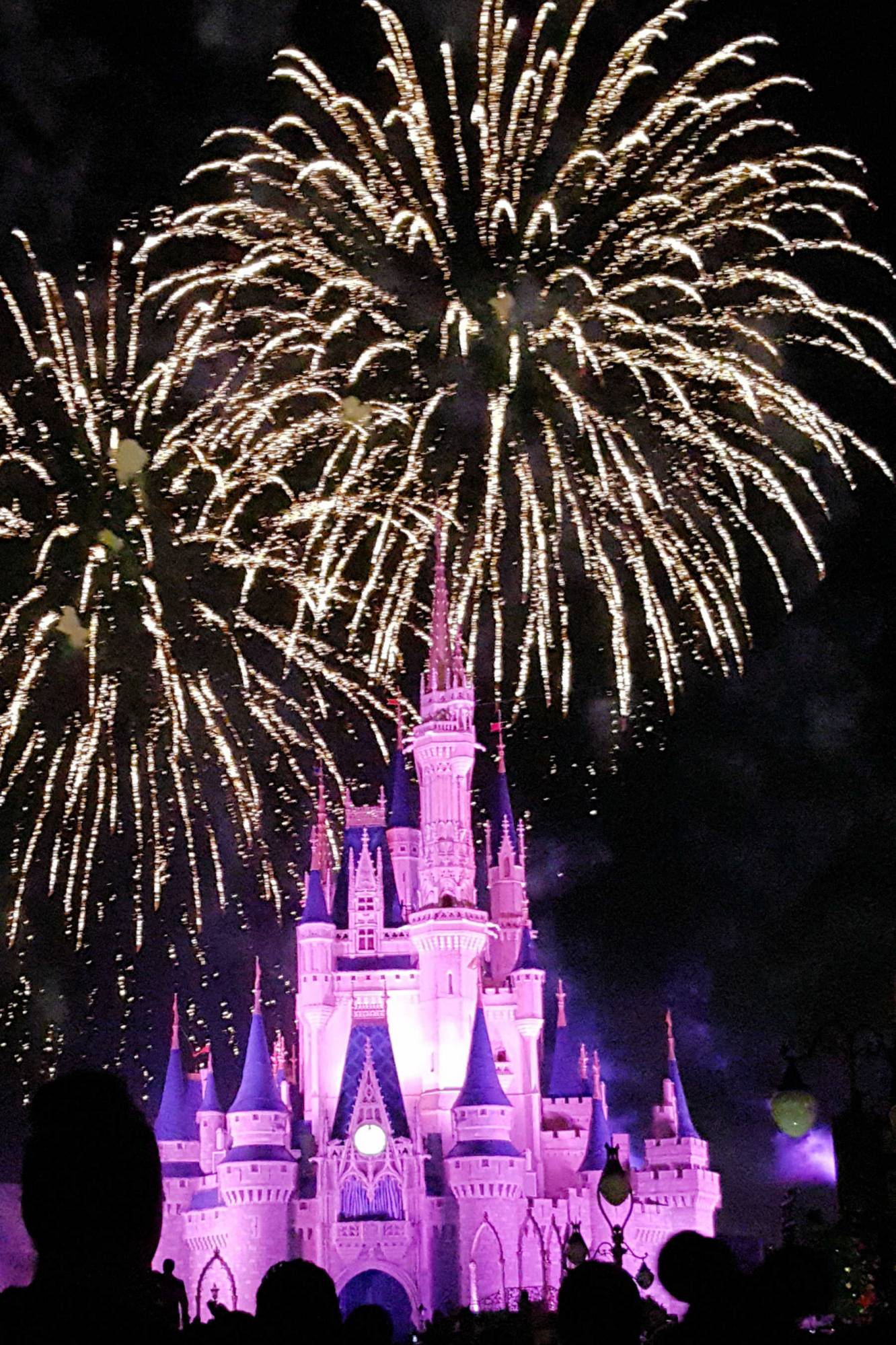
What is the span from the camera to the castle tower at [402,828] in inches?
3474

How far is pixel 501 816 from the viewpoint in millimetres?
91750

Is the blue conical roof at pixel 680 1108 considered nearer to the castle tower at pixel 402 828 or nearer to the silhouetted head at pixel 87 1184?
the castle tower at pixel 402 828

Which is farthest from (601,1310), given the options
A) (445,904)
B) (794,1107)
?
(445,904)

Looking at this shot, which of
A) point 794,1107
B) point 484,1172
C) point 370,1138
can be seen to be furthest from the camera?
point 370,1138

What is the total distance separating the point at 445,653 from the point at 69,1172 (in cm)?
8082

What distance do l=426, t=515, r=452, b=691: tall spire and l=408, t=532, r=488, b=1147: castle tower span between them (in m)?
0.15

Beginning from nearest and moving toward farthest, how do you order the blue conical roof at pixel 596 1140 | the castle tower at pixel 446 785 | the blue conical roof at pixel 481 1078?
the blue conical roof at pixel 481 1078
the blue conical roof at pixel 596 1140
the castle tower at pixel 446 785

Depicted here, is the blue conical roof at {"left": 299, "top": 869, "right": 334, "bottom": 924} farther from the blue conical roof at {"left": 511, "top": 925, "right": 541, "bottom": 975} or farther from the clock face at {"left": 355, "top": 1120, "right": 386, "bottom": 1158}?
the clock face at {"left": 355, "top": 1120, "right": 386, "bottom": 1158}

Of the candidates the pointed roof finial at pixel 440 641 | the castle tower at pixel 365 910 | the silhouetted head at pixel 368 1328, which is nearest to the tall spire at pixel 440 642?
the pointed roof finial at pixel 440 641

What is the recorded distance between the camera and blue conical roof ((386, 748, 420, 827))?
297ft

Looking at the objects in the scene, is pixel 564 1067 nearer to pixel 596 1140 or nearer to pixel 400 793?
pixel 596 1140

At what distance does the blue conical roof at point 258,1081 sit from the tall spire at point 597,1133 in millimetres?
11948

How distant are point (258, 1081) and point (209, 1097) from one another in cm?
718

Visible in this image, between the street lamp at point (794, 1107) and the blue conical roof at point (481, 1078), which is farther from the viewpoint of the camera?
the blue conical roof at point (481, 1078)
